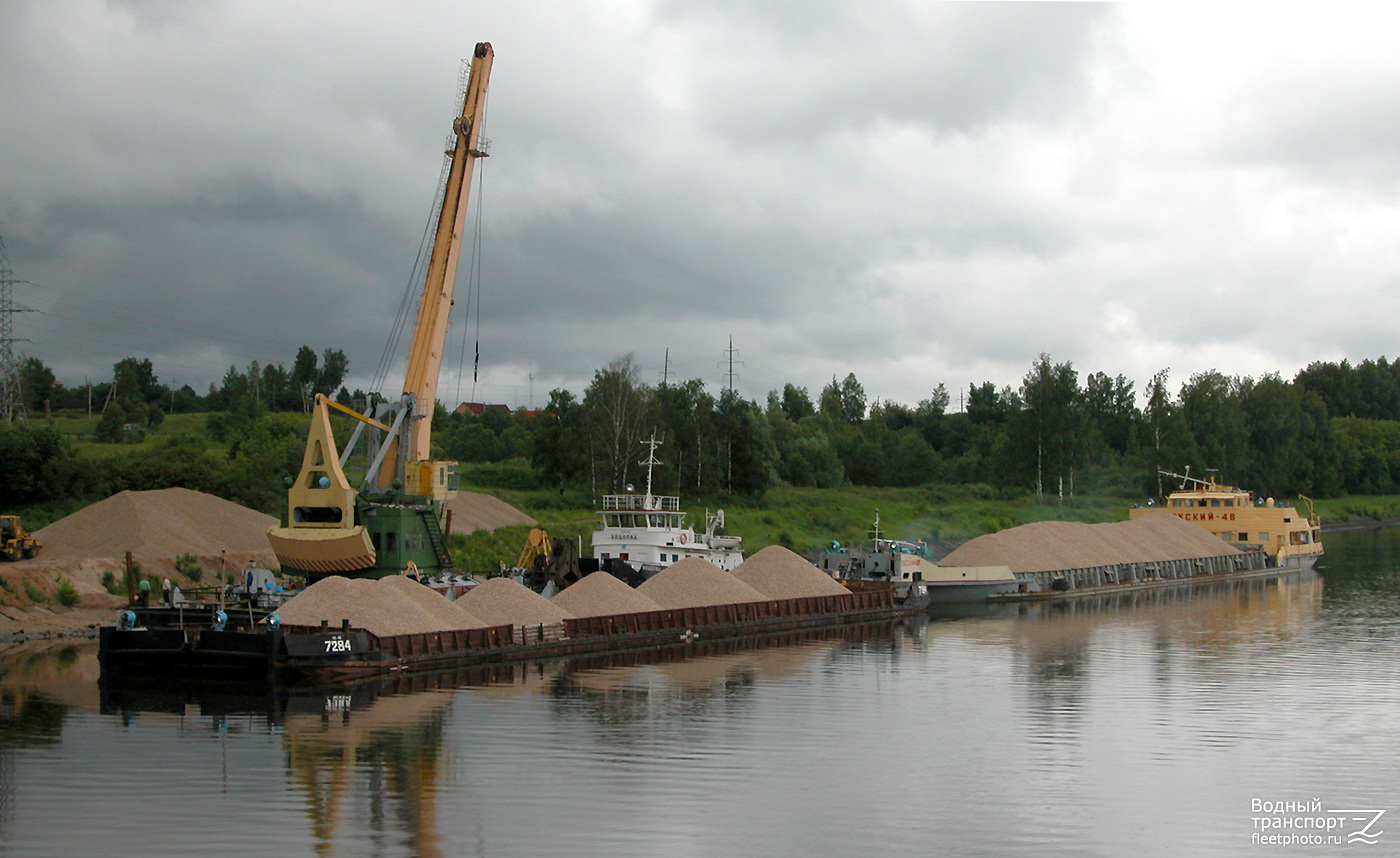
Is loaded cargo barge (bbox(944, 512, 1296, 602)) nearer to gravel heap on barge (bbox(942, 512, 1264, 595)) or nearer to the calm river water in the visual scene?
gravel heap on barge (bbox(942, 512, 1264, 595))

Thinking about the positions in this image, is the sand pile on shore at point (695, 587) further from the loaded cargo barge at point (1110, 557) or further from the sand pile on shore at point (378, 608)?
the loaded cargo barge at point (1110, 557)

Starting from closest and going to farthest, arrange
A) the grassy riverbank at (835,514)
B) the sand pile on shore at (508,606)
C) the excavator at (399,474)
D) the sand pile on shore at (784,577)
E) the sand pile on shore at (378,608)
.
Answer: the sand pile on shore at (378,608) → the sand pile on shore at (508,606) → the excavator at (399,474) → the sand pile on shore at (784,577) → the grassy riverbank at (835,514)

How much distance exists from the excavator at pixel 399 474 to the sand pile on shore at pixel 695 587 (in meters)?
6.21

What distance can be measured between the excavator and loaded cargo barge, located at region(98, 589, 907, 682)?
4607 mm

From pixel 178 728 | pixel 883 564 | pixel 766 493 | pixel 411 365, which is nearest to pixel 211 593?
pixel 411 365

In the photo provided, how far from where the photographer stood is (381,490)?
113 ft

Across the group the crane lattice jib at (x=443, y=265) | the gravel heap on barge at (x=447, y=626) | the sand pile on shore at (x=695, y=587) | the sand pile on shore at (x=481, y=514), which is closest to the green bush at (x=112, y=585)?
the crane lattice jib at (x=443, y=265)

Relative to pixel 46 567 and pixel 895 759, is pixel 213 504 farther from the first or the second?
pixel 895 759

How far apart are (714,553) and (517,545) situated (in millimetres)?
11883

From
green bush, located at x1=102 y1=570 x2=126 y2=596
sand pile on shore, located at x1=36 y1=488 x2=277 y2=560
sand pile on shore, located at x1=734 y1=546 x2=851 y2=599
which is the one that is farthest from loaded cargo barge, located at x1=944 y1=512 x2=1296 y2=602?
green bush, located at x1=102 y1=570 x2=126 y2=596

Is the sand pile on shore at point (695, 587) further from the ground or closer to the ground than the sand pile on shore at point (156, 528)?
closer to the ground

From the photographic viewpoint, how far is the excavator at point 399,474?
31.7 meters

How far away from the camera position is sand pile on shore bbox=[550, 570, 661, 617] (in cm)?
3212

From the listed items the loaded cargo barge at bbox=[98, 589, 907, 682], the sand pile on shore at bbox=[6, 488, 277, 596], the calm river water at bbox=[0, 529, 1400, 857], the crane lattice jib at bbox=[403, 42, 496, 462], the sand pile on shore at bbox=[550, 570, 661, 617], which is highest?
the crane lattice jib at bbox=[403, 42, 496, 462]
